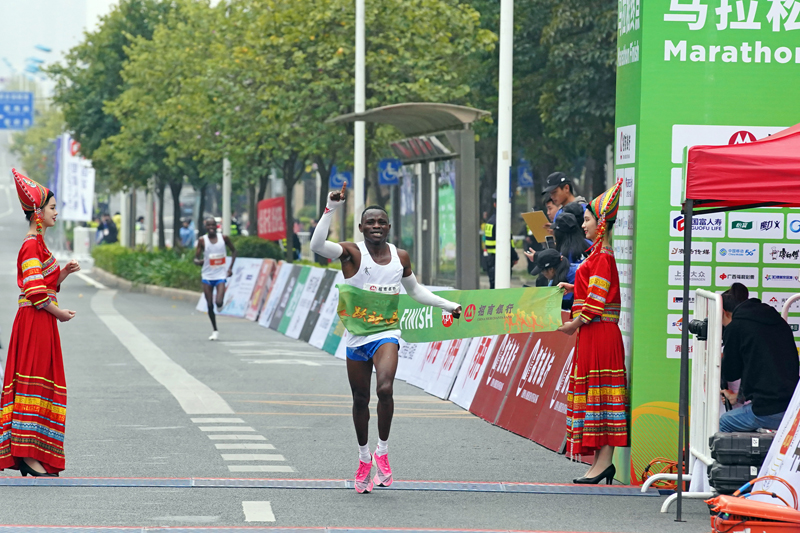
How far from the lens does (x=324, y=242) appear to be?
838 centimetres

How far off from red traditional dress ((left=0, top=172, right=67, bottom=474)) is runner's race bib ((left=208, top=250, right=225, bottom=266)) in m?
11.8

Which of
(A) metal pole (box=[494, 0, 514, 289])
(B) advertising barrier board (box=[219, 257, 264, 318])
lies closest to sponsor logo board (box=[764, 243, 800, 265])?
(A) metal pole (box=[494, 0, 514, 289])

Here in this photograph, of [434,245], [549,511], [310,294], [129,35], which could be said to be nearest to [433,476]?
[549,511]

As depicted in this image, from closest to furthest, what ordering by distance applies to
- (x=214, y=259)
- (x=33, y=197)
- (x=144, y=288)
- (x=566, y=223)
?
1. (x=33, y=197)
2. (x=566, y=223)
3. (x=214, y=259)
4. (x=144, y=288)

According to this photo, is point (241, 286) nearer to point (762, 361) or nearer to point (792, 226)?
point (792, 226)

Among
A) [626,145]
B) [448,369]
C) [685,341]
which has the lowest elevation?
[448,369]

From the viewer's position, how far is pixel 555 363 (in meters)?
11.1

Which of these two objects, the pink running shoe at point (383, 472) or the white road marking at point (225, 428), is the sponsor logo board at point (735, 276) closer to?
the pink running shoe at point (383, 472)

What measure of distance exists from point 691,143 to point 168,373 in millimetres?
8537

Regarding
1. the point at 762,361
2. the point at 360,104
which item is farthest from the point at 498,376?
the point at 360,104

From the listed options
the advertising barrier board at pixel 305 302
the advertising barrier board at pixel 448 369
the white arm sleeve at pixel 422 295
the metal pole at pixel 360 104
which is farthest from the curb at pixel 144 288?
the white arm sleeve at pixel 422 295

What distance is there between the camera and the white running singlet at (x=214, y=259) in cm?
2070

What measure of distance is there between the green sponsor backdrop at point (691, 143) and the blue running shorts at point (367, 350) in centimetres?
174

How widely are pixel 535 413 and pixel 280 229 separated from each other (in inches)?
776
